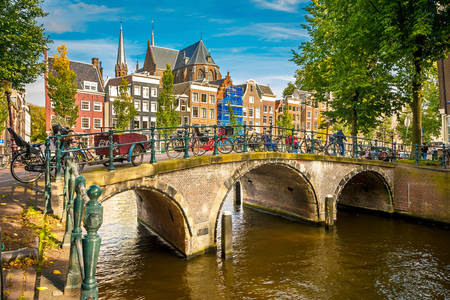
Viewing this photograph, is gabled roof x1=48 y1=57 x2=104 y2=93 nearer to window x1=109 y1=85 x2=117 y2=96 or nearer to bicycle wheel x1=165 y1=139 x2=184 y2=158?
window x1=109 y1=85 x2=117 y2=96

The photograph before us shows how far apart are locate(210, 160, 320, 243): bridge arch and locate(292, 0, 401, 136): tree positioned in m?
6.68

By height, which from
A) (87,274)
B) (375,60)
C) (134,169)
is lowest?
(87,274)

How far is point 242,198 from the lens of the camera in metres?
21.5

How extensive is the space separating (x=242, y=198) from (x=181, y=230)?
1058cm

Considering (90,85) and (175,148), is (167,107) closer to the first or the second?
(90,85)

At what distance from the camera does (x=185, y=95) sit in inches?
1753

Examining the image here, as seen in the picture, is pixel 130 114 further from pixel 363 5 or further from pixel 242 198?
pixel 363 5

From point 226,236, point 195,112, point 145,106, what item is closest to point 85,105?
point 145,106

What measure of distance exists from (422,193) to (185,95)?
110ft

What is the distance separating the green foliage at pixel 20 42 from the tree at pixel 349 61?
16.5 m

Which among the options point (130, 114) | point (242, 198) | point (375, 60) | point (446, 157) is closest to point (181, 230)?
point (242, 198)

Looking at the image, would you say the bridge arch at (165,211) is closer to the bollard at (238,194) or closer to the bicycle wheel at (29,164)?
the bicycle wheel at (29,164)

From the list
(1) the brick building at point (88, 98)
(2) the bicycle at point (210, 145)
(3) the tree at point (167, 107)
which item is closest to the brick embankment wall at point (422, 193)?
(2) the bicycle at point (210, 145)

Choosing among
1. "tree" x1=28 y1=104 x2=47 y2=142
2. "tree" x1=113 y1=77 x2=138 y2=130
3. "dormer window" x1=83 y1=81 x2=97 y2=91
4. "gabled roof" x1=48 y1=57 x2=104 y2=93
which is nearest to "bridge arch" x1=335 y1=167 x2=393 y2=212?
"tree" x1=113 y1=77 x2=138 y2=130
